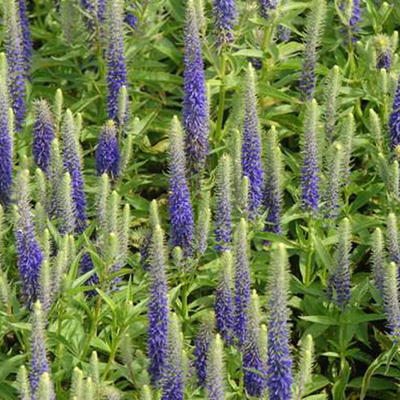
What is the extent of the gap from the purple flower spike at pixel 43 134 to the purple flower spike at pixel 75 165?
337 mm

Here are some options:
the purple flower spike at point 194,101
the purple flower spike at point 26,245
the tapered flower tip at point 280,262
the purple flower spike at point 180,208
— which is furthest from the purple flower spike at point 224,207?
the tapered flower tip at point 280,262

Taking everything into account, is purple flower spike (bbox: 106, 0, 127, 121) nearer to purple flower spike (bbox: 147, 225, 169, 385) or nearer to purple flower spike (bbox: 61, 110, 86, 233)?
purple flower spike (bbox: 61, 110, 86, 233)

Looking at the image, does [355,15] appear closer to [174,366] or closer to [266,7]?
[266,7]

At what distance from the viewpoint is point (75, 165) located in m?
Result: 8.10

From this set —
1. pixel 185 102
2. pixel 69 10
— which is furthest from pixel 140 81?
pixel 185 102

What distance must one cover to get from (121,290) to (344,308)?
1.66 metres

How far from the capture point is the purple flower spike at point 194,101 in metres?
8.47

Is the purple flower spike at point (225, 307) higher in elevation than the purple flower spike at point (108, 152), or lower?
lower

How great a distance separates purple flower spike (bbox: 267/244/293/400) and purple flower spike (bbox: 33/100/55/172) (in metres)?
2.74

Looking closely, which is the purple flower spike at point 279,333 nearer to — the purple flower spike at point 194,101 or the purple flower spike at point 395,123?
the purple flower spike at point 194,101

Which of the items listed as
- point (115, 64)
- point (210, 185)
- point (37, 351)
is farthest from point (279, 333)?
point (115, 64)

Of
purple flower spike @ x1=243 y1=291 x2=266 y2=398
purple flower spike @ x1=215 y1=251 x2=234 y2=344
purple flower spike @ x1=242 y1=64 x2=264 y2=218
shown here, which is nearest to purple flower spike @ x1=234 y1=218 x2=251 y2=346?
purple flower spike @ x1=215 y1=251 x2=234 y2=344

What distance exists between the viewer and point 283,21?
9.63m

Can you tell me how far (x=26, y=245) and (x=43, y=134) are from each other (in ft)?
4.67
